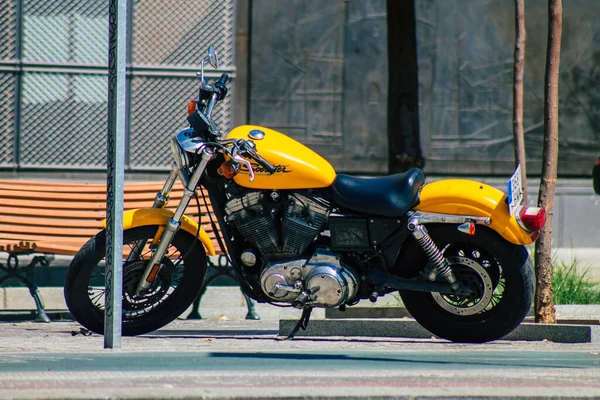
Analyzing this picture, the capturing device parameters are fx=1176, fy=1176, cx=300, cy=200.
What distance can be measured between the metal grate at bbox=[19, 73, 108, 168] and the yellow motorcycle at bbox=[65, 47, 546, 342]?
21.3 ft

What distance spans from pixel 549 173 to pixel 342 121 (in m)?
6.20

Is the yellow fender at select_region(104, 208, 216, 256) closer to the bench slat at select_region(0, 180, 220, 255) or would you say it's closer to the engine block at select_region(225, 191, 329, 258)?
the engine block at select_region(225, 191, 329, 258)

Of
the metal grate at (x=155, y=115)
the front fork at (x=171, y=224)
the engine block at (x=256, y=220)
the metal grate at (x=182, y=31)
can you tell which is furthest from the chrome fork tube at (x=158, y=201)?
the metal grate at (x=182, y=31)

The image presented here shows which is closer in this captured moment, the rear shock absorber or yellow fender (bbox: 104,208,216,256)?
the rear shock absorber

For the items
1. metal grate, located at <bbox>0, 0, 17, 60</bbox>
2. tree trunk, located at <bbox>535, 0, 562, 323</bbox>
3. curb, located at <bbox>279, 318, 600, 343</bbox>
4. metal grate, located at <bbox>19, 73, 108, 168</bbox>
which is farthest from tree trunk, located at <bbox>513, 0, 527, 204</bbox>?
metal grate, located at <bbox>0, 0, 17, 60</bbox>

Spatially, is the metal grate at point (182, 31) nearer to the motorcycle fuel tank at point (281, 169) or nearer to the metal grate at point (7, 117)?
the metal grate at point (7, 117)

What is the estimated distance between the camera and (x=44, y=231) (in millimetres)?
8797

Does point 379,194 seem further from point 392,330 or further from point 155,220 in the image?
point 155,220

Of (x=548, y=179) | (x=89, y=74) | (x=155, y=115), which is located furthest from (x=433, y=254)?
(x=89, y=74)

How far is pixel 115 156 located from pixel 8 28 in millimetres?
7582

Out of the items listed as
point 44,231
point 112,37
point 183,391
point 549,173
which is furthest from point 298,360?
point 44,231

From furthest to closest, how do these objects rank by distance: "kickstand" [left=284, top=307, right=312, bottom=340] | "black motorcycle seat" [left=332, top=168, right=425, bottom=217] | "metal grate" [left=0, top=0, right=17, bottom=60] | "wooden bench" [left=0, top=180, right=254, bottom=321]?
"metal grate" [left=0, top=0, right=17, bottom=60]
"wooden bench" [left=0, top=180, right=254, bottom=321]
"kickstand" [left=284, top=307, right=312, bottom=340]
"black motorcycle seat" [left=332, top=168, right=425, bottom=217]

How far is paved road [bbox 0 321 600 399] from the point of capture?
461 cm

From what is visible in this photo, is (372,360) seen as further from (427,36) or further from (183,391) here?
(427,36)
